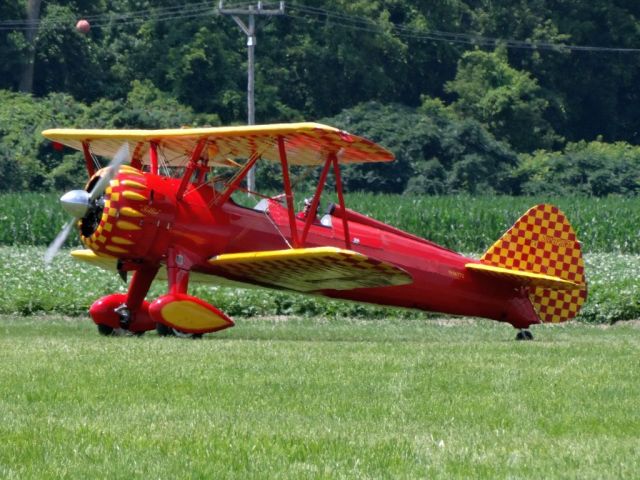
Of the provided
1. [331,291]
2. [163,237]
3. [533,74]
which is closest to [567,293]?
[331,291]

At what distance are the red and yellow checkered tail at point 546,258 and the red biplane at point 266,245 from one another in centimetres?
1

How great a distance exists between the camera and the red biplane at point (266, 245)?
609 inches

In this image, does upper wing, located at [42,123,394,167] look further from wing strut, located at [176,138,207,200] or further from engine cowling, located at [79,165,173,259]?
engine cowling, located at [79,165,173,259]

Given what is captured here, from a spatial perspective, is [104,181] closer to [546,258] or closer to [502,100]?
[546,258]

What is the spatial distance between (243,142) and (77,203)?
201 centimetres

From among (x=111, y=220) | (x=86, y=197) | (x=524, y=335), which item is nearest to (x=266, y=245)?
(x=111, y=220)

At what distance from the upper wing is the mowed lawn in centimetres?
219

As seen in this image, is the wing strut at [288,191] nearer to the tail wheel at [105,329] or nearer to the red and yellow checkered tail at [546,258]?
the tail wheel at [105,329]

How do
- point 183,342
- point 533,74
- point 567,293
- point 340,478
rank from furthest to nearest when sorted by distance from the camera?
point 533,74 < point 567,293 < point 183,342 < point 340,478

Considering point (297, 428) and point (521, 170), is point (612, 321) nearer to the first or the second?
point (297, 428)

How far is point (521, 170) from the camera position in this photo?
188 feet

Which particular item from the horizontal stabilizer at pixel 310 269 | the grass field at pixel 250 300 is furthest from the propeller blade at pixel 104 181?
the grass field at pixel 250 300

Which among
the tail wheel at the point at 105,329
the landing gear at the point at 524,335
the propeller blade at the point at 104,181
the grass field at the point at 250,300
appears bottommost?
the grass field at the point at 250,300

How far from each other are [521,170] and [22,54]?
2020 centimetres
